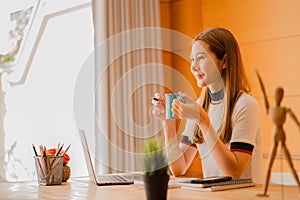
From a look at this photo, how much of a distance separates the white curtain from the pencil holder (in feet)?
4.40

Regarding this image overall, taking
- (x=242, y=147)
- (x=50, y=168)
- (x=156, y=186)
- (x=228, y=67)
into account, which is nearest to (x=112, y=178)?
(x=50, y=168)

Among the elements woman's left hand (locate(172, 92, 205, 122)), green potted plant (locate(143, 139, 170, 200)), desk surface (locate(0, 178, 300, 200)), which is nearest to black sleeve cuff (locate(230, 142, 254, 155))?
woman's left hand (locate(172, 92, 205, 122))

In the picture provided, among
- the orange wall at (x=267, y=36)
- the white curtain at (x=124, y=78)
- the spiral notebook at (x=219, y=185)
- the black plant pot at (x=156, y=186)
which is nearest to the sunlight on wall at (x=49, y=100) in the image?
the white curtain at (x=124, y=78)

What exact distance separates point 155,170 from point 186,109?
2.56ft

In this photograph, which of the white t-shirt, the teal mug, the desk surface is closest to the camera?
the desk surface

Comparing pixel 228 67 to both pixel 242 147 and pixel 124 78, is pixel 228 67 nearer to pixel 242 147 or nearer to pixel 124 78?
pixel 242 147

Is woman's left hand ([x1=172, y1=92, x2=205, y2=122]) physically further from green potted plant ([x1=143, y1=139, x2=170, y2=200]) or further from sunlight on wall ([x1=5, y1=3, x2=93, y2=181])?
sunlight on wall ([x1=5, y1=3, x2=93, y2=181])

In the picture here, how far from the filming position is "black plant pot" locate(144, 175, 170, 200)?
4.07 ft

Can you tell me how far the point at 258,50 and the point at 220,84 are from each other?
4.13ft

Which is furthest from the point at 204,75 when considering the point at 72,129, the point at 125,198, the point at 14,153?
the point at 14,153

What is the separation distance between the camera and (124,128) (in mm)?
3553

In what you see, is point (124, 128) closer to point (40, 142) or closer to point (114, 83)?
point (114, 83)

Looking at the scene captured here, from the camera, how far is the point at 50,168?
207 centimetres

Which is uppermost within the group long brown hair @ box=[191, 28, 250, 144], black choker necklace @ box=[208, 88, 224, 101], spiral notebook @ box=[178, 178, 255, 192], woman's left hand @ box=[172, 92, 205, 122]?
long brown hair @ box=[191, 28, 250, 144]
